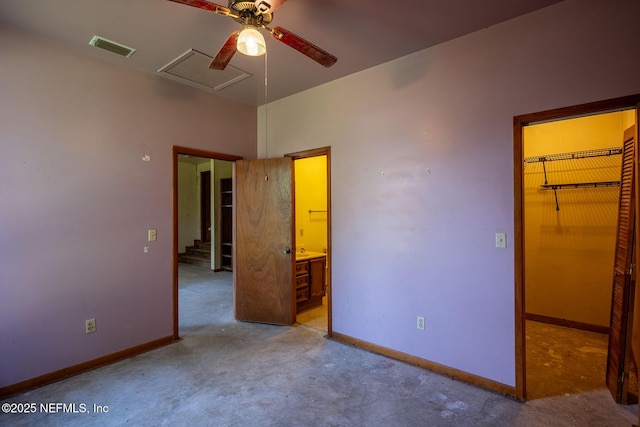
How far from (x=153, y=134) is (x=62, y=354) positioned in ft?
7.03

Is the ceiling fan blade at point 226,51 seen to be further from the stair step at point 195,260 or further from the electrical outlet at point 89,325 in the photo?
the stair step at point 195,260

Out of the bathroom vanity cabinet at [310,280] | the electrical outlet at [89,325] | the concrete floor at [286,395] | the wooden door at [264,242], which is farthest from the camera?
the bathroom vanity cabinet at [310,280]

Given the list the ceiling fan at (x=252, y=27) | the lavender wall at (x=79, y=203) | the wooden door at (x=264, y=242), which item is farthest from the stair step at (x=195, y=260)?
the ceiling fan at (x=252, y=27)

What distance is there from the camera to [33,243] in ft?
8.05

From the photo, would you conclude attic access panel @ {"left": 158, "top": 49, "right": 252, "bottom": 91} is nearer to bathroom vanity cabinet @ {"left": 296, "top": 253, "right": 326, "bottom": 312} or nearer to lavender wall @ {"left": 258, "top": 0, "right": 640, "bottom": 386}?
lavender wall @ {"left": 258, "top": 0, "right": 640, "bottom": 386}

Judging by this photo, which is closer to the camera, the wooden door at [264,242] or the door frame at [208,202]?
the wooden door at [264,242]

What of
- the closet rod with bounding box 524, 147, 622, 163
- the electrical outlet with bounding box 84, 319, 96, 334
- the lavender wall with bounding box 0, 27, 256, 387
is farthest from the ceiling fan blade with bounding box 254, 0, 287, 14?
the closet rod with bounding box 524, 147, 622, 163

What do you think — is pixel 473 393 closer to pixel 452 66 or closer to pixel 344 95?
pixel 452 66

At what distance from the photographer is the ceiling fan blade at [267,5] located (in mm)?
1588

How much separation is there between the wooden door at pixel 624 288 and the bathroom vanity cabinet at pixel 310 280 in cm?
308

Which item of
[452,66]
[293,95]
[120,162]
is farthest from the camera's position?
[293,95]

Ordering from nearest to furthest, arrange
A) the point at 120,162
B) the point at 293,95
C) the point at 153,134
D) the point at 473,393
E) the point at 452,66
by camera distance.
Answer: the point at 473,393 < the point at 452,66 < the point at 120,162 < the point at 153,134 < the point at 293,95

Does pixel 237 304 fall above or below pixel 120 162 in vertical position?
below

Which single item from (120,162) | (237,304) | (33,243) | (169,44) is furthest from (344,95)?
(33,243)
